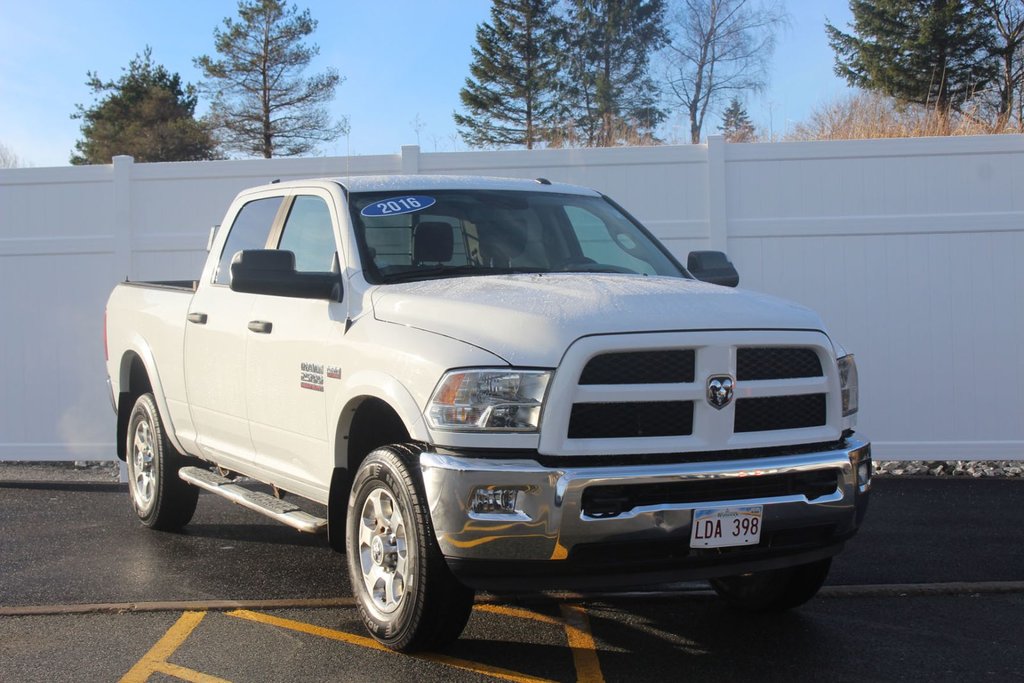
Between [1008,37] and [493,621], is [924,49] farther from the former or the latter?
[493,621]

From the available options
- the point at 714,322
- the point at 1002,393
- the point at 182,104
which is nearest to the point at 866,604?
the point at 714,322

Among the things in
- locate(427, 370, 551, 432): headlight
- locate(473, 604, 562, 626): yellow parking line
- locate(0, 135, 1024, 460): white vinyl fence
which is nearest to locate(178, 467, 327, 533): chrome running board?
locate(473, 604, 562, 626): yellow parking line

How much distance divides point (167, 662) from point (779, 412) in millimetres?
2620

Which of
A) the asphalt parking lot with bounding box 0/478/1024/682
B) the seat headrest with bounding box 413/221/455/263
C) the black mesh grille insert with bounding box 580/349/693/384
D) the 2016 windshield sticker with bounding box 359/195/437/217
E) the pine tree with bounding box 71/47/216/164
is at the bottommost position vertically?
the asphalt parking lot with bounding box 0/478/1024/682

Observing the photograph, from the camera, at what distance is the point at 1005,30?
38.6m

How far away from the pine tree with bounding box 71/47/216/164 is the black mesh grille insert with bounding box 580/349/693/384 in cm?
4600

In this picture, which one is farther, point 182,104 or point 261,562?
point 182,104

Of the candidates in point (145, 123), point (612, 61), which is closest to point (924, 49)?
point (612, 61)

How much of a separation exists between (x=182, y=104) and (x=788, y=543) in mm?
50855

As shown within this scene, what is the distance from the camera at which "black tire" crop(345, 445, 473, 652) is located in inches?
175

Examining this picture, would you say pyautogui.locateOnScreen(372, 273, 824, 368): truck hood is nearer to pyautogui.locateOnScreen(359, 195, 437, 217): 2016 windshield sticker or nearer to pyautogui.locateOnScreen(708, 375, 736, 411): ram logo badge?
pyautogui.locateOnScreen(708, 375, 736, 411): ram logo badge

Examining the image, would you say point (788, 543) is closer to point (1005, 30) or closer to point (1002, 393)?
point (1002, 393)

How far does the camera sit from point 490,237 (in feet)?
18.8

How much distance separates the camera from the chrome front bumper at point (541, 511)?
4.18 meters
